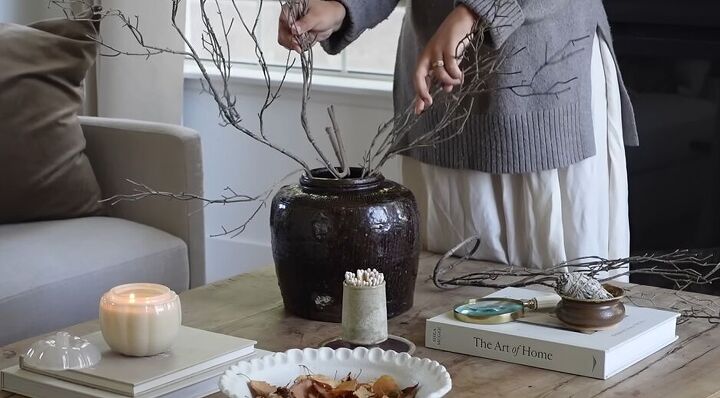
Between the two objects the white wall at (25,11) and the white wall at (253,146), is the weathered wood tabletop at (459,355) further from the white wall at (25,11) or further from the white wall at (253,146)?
the white wall at (25,11)

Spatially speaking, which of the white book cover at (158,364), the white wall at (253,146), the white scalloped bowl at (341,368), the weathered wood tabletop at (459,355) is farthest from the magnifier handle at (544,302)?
the white wall at (253,146)

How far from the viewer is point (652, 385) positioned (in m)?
1.28

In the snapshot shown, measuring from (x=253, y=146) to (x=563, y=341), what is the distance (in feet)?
6.96

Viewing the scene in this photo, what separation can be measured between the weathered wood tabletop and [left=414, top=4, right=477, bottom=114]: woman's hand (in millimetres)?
304

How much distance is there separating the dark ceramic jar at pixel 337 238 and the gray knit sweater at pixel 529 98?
0.31m

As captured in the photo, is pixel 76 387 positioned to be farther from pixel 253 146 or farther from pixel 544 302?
pixel 253 146

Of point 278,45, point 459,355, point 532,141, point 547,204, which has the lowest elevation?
point 459,355

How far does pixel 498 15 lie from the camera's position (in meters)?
1.60

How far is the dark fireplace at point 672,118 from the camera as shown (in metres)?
2.61

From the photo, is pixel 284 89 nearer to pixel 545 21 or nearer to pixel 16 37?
pixel 16 37

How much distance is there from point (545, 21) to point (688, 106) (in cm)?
100

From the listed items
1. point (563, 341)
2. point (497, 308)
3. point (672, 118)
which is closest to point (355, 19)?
point (497, 308)

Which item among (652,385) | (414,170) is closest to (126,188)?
(414,170)

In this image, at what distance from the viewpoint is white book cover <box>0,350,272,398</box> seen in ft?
3.96
